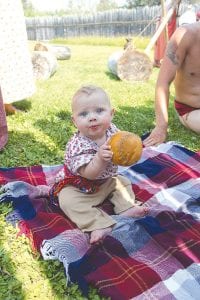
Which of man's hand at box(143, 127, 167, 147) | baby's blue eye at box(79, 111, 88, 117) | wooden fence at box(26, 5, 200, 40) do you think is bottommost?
wooden fence at box(26, 5, 200, 40)

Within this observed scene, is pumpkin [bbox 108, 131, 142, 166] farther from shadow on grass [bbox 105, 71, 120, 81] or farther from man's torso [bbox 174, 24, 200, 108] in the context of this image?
shadow on grass [bbox 105, 71, 120, 81]

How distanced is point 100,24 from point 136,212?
2379cm

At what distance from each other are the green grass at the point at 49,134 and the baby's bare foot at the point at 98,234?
229 mm

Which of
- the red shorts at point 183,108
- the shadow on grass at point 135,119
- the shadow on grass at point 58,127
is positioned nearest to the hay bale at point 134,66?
the shadow on grass at point 135,119

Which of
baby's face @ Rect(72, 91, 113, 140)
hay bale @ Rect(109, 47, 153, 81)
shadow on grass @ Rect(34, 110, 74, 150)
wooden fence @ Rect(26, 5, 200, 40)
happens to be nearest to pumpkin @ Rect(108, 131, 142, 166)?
baby's face @ Rect(72, 91, 113, 140)

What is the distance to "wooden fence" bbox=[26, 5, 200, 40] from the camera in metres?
22.4

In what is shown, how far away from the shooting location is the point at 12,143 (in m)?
4.05

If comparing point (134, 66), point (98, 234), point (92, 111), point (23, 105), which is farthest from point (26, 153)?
point (134, 66)

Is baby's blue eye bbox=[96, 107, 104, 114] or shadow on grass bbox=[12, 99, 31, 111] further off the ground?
baby's blue eye bbox=[96, 107, 104, 114]

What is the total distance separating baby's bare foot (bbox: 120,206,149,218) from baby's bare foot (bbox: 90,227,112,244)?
225mm

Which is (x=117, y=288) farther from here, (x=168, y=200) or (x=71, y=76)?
(x=71, y=76)

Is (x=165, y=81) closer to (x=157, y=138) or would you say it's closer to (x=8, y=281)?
(x=157, y=138)

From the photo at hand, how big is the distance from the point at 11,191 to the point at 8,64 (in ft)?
8.24

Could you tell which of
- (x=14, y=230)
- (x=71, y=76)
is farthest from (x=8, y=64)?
(x=71, y=76)
